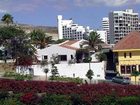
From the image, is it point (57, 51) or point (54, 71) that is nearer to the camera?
point (54, 71)

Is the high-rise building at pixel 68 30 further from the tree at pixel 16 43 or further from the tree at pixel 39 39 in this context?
the tree at pixel 16 43

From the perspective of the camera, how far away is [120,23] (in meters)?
150

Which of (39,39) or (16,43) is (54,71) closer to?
(16,43)

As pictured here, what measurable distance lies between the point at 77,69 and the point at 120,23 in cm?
9011

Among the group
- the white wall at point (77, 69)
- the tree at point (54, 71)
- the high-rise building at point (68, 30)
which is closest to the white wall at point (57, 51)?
the white wall at point (77, 69)

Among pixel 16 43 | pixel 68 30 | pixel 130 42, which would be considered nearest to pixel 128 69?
pixel 130 42

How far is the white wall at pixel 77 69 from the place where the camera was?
60.3m

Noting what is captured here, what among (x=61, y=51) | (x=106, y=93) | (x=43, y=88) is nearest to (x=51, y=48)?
(x=61, y=51)

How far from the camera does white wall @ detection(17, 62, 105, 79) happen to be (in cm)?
6034

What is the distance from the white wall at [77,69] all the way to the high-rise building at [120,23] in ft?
272

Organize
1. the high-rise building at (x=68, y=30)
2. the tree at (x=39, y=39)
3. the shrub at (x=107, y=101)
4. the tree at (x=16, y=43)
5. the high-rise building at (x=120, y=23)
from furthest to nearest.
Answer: the high-rise building at (x=120, y=23), the high-rise building at (x=68, y=30), the tree at (x=39, y=39), the tree at (x=16, y=43), the shrub at (x=107, y=101)

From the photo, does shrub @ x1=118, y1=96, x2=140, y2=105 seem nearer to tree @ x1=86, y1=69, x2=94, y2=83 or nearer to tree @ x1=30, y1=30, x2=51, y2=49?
tree @ x1=86, y1=69, x2=94, y2=83

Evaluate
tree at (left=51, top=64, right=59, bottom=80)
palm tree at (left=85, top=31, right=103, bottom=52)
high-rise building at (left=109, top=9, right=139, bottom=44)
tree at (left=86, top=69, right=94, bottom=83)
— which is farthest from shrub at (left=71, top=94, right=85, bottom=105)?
high-rise building at (left=109, top=9, right=139, bottom=44)

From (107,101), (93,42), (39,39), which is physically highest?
(39,39)
